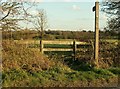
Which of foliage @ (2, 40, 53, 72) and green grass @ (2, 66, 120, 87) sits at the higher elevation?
foliage @ (2, 40, 53, 72)

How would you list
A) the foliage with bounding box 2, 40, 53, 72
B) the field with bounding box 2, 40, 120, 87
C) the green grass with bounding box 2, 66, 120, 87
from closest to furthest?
the green grass with bounding box 2, 66, 120, 87
the field with bounding box 2, 40, 120, 87
the foliage with bounding box 2, 40, 53, 72

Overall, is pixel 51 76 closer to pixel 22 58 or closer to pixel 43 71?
pixel 43 71

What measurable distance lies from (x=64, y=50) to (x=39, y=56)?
4.90 meters

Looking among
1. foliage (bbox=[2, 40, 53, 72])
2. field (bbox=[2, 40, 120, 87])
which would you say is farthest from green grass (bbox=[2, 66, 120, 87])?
foliage (bbox=[2, 40, 53, 72])

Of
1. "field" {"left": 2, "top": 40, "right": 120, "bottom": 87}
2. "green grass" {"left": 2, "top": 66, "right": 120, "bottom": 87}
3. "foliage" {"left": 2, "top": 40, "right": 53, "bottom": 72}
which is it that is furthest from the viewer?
"foliage" {"left": 2, "top": 40, "right": 53, "bottom": 72}

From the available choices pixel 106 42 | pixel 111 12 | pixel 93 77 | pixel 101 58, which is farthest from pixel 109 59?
pixel 111 12

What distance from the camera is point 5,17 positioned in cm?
1430

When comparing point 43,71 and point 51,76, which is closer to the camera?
point 51,76

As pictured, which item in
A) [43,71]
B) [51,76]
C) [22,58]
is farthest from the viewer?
[22,58]

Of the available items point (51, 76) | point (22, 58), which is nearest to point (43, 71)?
point (51, 76)

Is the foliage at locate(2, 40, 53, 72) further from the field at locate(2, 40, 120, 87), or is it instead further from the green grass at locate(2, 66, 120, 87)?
the green grass at locate(2, 66, 120, 87)

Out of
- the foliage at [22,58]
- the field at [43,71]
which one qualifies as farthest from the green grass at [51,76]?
the foliage at [22,58]

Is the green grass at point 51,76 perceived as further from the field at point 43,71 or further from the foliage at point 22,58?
the foliage at point 22,58

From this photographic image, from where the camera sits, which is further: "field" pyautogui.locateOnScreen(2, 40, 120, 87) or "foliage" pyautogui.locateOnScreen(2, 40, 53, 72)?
"foliage" pyautogui.locateOnScreen(2, 40, 53, 72)
